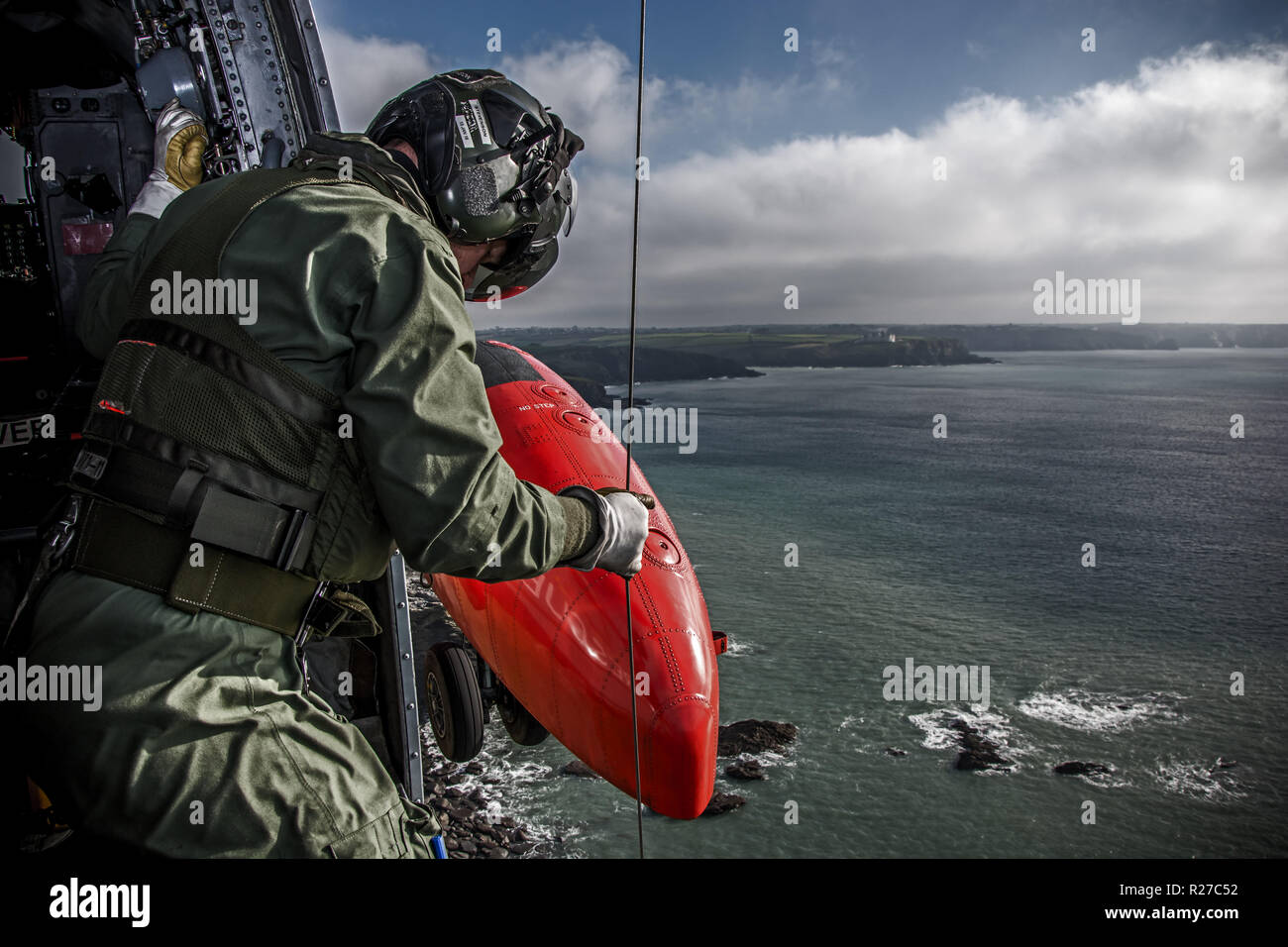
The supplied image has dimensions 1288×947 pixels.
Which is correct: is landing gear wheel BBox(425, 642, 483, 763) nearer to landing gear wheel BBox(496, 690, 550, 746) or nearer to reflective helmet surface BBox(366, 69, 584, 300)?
landing gear wheel BBox(496, 690, 550, 746)

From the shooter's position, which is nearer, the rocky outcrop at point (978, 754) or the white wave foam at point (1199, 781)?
the rocky outcrop at point (978, 754)

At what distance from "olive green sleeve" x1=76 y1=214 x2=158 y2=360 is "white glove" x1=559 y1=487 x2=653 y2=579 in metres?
1.71

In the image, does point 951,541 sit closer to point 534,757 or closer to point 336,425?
point 534,757

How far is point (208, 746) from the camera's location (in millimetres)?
→ 2066

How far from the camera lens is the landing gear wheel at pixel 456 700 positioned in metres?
7.07

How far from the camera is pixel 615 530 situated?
2795 mm

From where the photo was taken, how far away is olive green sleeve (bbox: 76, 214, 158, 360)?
281 centimetres

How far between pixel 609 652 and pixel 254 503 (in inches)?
195

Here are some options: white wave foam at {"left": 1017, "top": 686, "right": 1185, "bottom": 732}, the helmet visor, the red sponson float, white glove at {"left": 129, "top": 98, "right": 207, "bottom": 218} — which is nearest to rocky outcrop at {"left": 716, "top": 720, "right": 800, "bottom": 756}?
white wave foam at {"left": 1017, "top": 686, "right": 1185, "bottom": 732}

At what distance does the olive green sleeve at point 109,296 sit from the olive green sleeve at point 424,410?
115 cm

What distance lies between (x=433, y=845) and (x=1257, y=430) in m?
79.9

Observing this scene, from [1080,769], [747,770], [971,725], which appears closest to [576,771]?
[747,770]

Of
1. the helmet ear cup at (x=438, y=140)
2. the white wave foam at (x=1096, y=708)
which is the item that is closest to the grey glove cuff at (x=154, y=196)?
the helmet ear cup at (x=438, y=140)

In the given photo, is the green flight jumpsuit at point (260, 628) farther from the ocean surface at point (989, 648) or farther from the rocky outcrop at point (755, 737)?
the rocky outcrop at point (755, 737)
